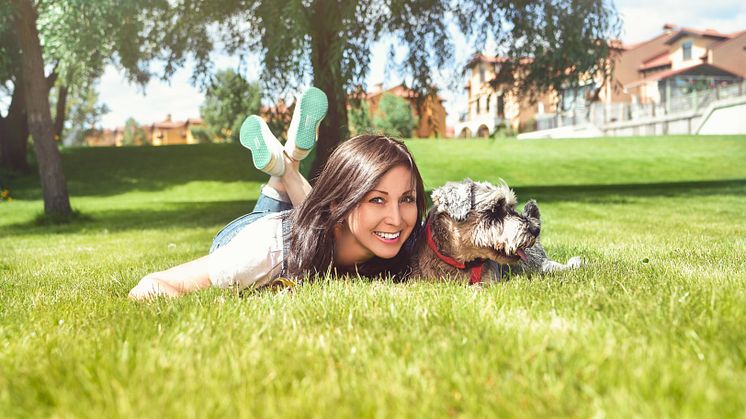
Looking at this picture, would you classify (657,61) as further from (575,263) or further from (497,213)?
(497,213)

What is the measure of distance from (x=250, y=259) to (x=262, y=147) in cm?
117

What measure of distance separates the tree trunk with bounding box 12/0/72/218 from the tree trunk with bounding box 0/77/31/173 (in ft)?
51.7

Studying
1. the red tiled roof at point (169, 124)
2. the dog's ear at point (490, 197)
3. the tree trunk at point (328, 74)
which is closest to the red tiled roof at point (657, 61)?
the tree trunk at point (328, 74)

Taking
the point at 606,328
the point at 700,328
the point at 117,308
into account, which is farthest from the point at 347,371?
the point at 117,308

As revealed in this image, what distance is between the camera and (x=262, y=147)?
4812mm

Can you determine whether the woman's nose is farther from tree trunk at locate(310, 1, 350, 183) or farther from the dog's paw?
tree trunk at locate(310, 1, 350, 183)

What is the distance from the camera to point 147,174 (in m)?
30.8

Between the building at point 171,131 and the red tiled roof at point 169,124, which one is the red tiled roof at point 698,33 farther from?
the red tiled roof at point 169,124

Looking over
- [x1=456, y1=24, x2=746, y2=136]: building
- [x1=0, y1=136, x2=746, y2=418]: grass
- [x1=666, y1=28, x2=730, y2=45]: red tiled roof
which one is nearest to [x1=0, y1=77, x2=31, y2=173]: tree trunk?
[x1=0, y1=136, x2=746, y2=418]: grass

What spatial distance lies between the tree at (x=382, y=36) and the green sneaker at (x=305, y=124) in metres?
6.31

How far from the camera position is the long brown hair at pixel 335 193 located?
12.7ft

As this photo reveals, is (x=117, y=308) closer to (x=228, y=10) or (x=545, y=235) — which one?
(x=545, y=235)

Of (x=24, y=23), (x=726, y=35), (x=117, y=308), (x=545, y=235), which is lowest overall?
(x=545, y=235)

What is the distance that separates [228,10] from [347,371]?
13556 mm
